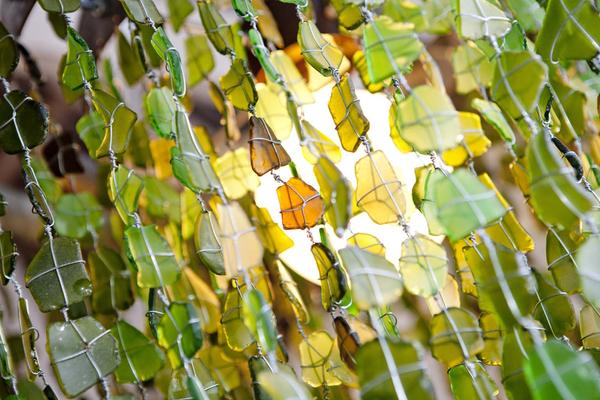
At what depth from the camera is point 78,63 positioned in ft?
1.63

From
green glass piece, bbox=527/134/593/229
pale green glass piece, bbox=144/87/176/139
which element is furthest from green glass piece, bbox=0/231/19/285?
green glass piece, bbox=527/134/593/229

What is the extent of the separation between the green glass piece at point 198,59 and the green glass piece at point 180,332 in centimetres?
30

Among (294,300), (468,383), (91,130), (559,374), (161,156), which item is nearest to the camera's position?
(559,374)

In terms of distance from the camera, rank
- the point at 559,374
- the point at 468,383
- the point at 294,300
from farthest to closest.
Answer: the point at 294,300, the point at 468,383, the point at 559,374

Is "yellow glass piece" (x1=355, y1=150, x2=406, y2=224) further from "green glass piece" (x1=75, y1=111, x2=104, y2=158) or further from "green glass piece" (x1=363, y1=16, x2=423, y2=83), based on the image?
"green glass piece" (x1=75, y1=111, x2=104, y2=158)

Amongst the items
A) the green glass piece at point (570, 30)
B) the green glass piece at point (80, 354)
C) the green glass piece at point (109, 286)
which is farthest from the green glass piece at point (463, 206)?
the green glass piece at point (109, 286)

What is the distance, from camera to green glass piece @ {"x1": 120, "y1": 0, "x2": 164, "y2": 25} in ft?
1.57

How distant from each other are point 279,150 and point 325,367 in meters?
0.14

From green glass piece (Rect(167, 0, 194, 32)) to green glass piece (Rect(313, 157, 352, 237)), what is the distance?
0.29m

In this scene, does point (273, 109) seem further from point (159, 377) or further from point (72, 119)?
point (72, 119)

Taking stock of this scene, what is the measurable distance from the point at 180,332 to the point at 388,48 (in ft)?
0.63

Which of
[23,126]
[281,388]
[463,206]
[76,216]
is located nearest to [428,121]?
[463,206]

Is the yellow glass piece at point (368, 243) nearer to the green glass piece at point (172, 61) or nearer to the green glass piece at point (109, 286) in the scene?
the green glass piece at point (172, 61)

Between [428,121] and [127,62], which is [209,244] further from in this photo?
[127,62]
